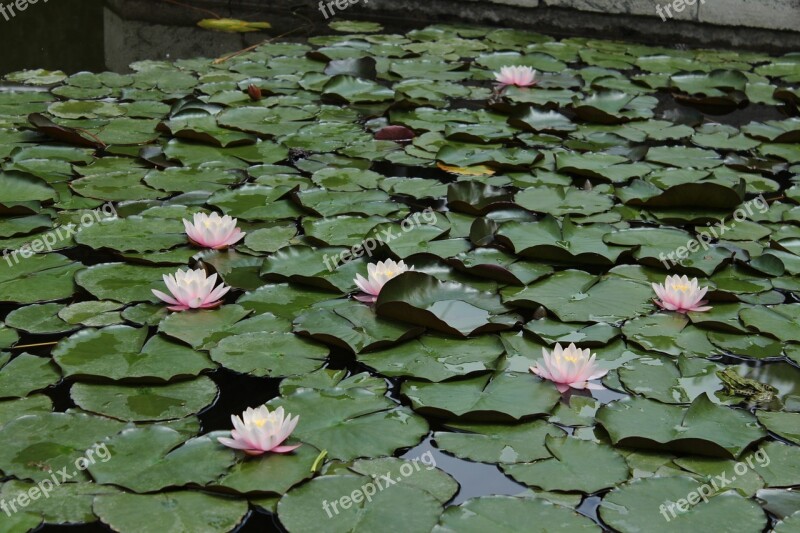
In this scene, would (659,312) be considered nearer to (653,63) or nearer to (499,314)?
(499,314)

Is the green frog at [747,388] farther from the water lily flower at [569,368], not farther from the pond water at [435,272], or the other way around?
the water lily flower at [569,368]

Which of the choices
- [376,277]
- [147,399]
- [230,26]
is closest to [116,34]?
[230,26]

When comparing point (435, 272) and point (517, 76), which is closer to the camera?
point (435, 272)

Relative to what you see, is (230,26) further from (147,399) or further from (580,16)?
(147,399)

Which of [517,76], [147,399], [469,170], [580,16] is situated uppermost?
[580,16]

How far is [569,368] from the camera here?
85.9 inches

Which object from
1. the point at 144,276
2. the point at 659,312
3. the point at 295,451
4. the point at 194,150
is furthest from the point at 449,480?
the point at 194,150

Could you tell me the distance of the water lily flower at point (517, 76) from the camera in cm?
463

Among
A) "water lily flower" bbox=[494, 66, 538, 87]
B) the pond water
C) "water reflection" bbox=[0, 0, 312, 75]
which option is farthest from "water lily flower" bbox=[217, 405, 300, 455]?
"water reflection" bbox=[0, 0, 312, 75]

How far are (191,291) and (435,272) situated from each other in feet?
2.32

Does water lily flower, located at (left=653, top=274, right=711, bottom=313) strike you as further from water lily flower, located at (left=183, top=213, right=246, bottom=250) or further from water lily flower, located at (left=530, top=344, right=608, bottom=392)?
water lily flower, located at (left=183, top=213, right=246, bottom=250)

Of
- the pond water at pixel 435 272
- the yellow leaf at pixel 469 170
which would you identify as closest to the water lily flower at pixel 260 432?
the pond water at pixel 435 272

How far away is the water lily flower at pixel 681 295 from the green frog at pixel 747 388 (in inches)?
12.0

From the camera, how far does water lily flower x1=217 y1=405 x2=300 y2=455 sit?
1874 millimetres
